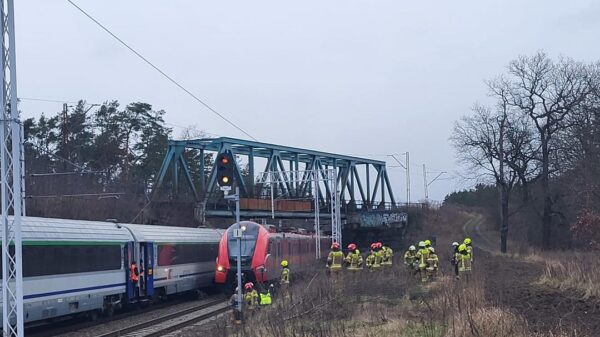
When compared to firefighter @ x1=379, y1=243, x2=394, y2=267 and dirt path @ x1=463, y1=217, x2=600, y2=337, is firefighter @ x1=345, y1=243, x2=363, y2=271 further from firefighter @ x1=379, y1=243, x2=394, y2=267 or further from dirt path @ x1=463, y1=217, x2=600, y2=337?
dirt path @ x1=463, y1=217, x2=600, y2=337

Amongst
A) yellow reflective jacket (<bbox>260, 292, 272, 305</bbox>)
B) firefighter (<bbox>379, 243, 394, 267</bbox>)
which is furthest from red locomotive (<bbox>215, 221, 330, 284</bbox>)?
yellow reflective jacket (<bbox>260, 292, 272, 305</bbox>)

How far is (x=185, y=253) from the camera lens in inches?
1239

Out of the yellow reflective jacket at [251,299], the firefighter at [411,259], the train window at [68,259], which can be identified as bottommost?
the yellow reflective jacket at [251,299]

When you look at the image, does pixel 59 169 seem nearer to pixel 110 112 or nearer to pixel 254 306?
pixel 110 112

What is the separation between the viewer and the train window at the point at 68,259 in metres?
19.7

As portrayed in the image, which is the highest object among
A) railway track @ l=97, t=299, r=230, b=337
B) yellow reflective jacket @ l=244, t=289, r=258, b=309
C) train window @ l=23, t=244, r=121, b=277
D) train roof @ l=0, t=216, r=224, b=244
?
train roof @ l=0, t=216, r=224, b=244

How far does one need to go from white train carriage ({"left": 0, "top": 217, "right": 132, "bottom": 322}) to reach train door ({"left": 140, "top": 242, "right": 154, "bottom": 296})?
1139mm

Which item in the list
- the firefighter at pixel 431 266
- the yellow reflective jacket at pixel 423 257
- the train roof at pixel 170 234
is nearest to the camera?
the firefighter at pixel 431 266

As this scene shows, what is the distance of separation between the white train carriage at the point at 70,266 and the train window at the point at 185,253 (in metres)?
2.81

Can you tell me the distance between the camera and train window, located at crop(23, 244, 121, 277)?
64.5 ft

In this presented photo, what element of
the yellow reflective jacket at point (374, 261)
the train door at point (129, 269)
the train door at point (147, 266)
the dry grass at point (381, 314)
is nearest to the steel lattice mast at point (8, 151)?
the dry grass at point (381, 314)

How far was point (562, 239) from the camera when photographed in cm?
5841

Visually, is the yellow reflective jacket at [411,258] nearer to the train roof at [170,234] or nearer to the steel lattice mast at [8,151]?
the train roof at [170,234]

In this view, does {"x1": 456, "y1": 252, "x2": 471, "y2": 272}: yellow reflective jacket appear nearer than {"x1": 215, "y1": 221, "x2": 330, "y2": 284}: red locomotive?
Yes
